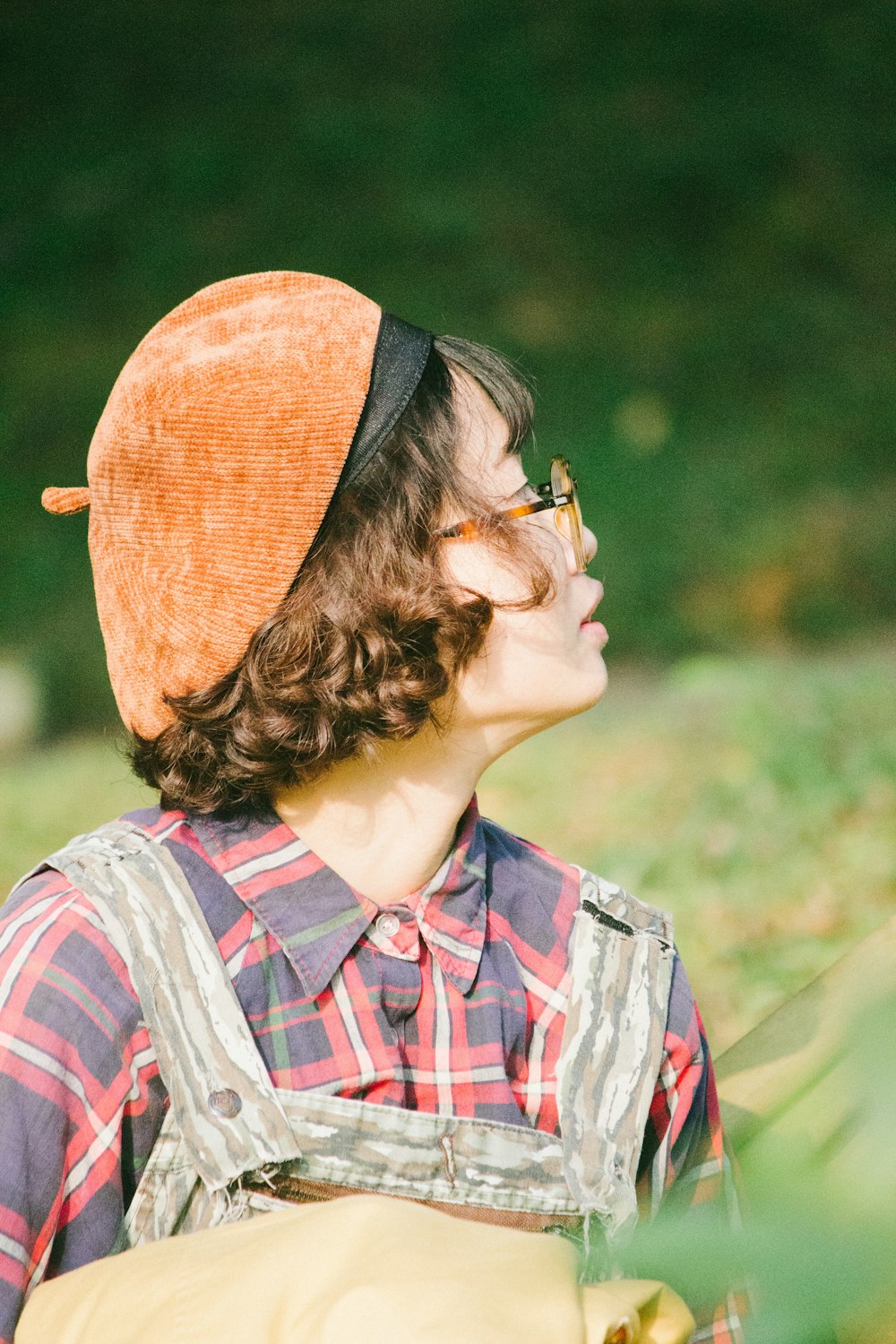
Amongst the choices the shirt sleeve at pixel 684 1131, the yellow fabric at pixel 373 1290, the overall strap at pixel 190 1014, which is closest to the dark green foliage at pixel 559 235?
the shirt sleeve at pixel 684 1131

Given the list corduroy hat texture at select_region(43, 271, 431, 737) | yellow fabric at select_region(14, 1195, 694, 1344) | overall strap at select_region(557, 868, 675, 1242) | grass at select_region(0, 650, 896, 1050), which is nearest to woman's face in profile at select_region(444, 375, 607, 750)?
corduroy hat texture at select_region(43, 271, 431, 737)

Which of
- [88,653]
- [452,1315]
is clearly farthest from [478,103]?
[452,1315]

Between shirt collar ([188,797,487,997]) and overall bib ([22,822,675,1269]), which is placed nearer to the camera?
overall bib ([22,822,675,1269])

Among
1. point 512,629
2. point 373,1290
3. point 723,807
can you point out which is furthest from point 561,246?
point 373,1290

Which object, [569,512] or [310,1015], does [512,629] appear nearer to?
[569,512]

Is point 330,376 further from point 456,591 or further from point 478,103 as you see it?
point 478,103

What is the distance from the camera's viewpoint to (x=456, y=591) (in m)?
1.29

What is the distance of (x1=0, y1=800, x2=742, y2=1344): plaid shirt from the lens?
1021 mm

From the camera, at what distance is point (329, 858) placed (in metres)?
1.32

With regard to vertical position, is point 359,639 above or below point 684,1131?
above

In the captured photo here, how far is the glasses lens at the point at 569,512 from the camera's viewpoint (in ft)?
4.45

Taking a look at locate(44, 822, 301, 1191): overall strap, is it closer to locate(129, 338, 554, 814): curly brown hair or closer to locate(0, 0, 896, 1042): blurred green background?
locate(129, 338, 554, 814): curly brown hair

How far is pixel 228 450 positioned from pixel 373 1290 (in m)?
0.78

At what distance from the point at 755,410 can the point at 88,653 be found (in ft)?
12.4
